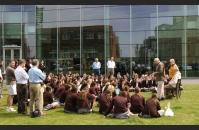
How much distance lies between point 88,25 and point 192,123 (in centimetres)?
2672

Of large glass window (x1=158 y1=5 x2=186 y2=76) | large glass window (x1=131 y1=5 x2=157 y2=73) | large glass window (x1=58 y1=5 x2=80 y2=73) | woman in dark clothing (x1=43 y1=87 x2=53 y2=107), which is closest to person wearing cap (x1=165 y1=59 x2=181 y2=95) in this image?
woman in dark clothing (x1=43 y1=87 x2=53 y2=107)

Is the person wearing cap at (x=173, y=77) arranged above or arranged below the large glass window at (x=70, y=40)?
below

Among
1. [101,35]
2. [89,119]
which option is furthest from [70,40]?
[89,119]

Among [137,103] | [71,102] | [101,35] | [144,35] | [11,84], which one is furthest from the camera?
[101,35]

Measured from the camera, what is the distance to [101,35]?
41.5 metres

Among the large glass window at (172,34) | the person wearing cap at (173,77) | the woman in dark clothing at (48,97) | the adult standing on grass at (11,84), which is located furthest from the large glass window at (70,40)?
the adult standing on grass at (11,84)

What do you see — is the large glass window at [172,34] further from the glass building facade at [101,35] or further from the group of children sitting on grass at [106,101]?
the group of children sitting on grass at [106,101]

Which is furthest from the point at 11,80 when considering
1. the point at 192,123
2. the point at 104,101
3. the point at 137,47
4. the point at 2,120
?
the point at 137,47

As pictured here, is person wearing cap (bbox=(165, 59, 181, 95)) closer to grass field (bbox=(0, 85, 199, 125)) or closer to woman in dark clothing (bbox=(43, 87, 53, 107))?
grass field (bbox=(0, 85, 199, 125))

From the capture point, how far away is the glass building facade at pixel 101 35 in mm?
40375

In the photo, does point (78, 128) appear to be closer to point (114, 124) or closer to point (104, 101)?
point (114, 124)

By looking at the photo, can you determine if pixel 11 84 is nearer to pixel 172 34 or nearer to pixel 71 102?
pixel 71 102

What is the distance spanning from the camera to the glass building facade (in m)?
40.4

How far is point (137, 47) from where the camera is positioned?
135ft
